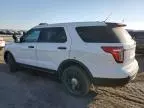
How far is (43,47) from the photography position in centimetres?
676

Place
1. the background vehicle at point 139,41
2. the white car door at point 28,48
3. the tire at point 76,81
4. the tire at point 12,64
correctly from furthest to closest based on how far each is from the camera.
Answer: the background vehicle at point 139,41
the tire at point 12,64
the white car door at point 28,48
the tire at point 76,81

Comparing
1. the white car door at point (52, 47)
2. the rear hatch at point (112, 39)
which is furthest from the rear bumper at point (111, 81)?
the white car door at point (52, 47)

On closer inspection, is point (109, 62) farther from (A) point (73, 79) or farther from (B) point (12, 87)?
(B) point (12, 87)

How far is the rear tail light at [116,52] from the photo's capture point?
201 inches

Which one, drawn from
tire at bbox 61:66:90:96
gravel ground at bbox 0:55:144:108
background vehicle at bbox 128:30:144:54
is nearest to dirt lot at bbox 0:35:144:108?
gravel ground at bbox 0:55:144:108

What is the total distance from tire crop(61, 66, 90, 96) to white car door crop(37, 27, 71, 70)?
39 cm

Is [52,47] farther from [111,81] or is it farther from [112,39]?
[111,81]

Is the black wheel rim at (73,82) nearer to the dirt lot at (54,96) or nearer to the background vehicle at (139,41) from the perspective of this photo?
the dirt lot at (54,96)

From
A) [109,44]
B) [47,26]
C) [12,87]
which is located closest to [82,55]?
[109,44]

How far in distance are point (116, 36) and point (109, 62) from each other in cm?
Result: 69

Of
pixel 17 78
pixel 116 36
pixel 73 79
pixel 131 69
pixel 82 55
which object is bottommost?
pixel 17 78

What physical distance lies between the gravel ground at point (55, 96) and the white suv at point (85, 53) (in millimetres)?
388

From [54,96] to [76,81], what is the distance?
72 centimetres

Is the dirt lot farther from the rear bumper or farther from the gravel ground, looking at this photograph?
the rear bumper
